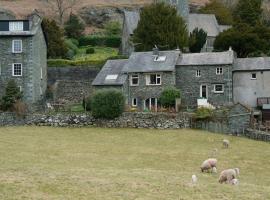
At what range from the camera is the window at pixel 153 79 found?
2464 inches

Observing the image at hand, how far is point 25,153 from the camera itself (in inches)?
1518

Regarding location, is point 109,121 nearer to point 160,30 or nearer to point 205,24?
point 160,30

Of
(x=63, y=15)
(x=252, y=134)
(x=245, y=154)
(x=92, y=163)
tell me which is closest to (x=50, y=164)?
(x=92, y=163)

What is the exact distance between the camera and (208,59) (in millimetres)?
62969

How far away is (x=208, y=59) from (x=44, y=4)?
79.0 meters

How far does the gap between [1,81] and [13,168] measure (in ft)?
107

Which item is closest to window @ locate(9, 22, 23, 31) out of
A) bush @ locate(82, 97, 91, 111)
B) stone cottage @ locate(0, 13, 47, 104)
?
stone cottage @ locate(0, 13, 47, 104)

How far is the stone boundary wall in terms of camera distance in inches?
2121

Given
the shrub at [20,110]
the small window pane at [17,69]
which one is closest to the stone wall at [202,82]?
the small window pane at [17,69]

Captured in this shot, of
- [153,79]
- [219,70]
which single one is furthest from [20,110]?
[219,70]

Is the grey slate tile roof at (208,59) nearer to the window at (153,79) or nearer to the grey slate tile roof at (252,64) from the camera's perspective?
the grey slate tile roof at (252,64)

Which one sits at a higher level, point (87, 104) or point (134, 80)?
point (134, 80)

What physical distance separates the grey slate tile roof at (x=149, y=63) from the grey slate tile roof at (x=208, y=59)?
0.93 m

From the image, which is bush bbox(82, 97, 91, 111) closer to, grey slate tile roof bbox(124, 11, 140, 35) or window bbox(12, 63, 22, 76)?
window bbox(12, 63, 22, 76)
